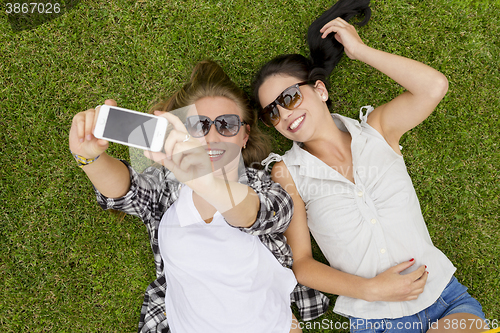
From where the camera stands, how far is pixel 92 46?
10.3 feet

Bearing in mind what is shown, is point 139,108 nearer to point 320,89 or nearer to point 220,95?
point 220,95

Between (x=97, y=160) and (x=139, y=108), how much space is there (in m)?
1.38

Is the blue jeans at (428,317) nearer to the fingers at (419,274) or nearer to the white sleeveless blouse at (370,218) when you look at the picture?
the white sleeveless blouse at (370,218)

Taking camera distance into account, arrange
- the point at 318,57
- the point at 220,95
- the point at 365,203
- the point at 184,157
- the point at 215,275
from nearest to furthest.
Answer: the point at 184,157
the point at 215,275
the point at 365,203
the point at 220,95
the point at 318,57

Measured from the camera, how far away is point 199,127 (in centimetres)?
226

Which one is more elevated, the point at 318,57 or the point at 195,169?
the point at 318,57

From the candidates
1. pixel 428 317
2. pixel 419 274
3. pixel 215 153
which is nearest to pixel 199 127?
pixel 215 153

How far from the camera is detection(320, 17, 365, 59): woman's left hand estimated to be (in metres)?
2.62

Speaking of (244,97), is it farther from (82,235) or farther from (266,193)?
(82,235)

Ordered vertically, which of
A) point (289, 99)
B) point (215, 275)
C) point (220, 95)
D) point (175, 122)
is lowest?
point (215, 275)

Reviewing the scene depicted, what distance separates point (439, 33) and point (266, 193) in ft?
8.32

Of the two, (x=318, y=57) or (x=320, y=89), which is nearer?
(x=320, y=89)

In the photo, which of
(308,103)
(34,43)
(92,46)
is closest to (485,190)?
(308,103)

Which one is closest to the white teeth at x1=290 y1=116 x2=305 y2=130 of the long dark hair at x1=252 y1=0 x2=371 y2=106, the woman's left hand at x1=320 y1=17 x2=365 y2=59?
the long dark hair at x1=252 y1=0 x2=371 y2=106
